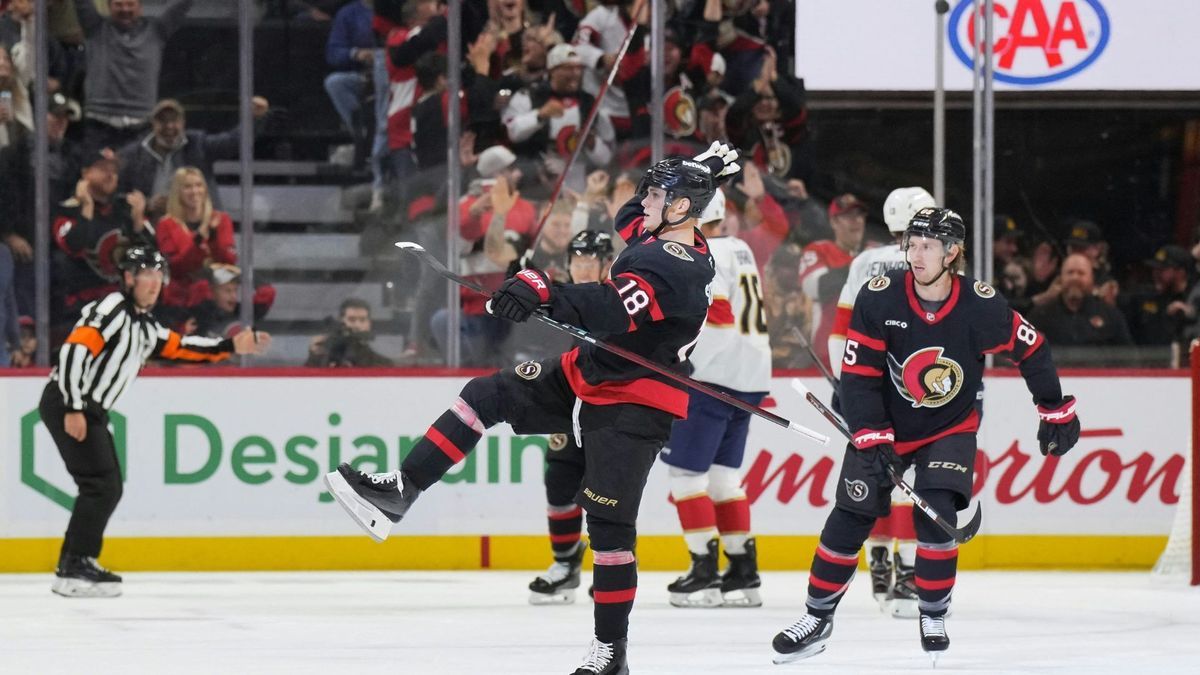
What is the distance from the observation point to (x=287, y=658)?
4789mm

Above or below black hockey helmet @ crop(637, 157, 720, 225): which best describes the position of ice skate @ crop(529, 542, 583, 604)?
below

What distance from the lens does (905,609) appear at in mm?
5801

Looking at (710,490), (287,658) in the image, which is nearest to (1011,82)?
(710,490)

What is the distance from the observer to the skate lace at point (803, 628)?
468 cm

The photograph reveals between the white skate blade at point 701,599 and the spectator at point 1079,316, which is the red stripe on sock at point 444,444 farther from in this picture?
the spectator at point 1079,316

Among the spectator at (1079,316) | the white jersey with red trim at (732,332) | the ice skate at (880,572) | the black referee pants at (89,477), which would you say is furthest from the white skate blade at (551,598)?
the spectator at (1079,316)

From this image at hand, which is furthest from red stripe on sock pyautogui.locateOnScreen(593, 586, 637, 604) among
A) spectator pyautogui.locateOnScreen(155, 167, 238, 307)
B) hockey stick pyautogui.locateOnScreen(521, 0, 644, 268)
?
spectator pyautogui.locateOnScreen(155, 167, 238, 307)

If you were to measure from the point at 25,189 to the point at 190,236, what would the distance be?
69cm

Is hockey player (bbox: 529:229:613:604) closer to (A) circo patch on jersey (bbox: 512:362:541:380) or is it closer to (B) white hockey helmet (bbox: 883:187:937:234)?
(B) white hockey helmet (bbox: 883:187:937:234)

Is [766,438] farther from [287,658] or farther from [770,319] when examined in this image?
[287,658]

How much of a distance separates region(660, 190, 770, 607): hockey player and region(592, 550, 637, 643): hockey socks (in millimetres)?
1758

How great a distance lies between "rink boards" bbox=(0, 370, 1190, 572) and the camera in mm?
7039

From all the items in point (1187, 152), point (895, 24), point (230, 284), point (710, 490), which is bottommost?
point (710, 490)

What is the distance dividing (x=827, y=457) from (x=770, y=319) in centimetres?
77
